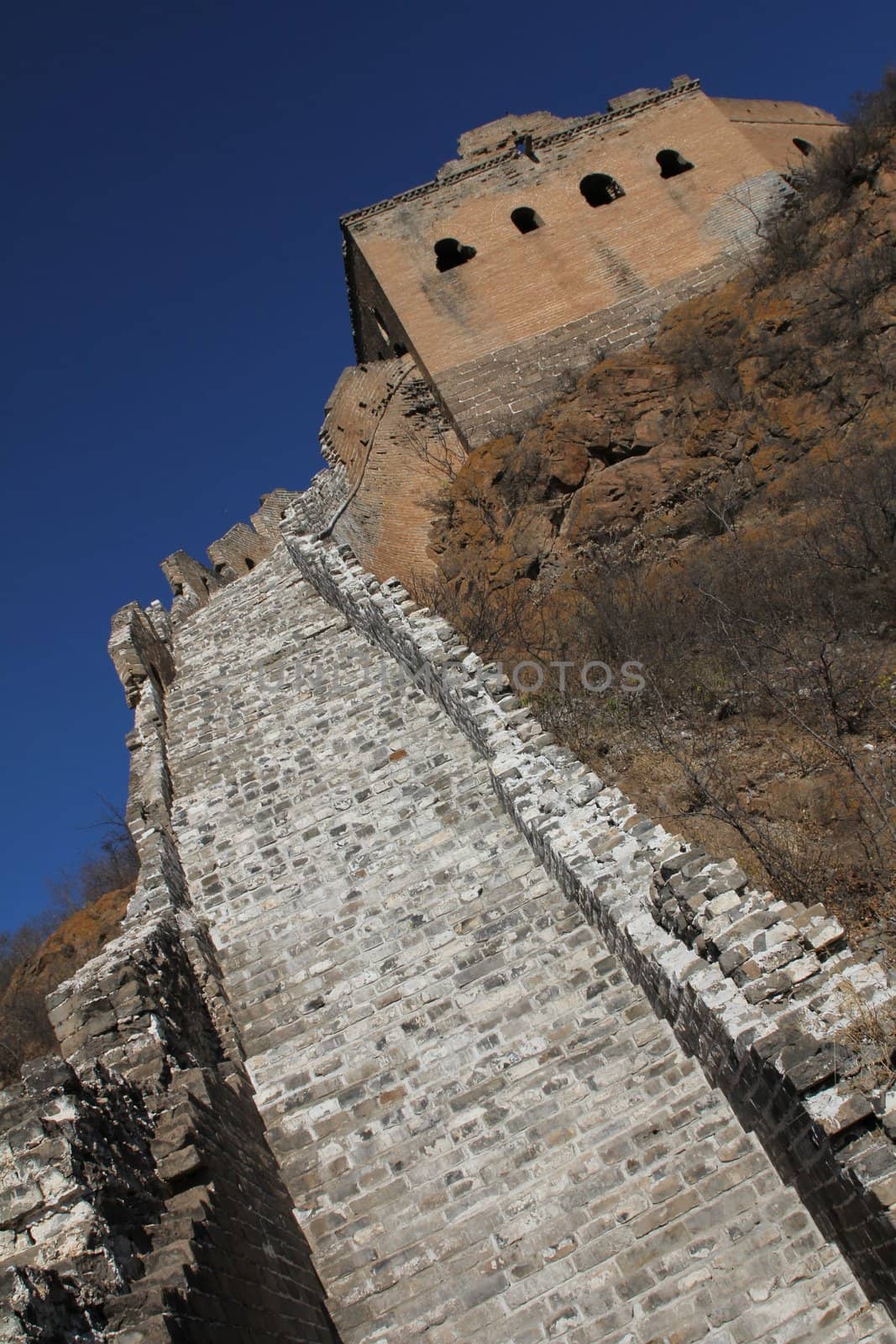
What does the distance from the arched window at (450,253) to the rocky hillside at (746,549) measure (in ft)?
20.2

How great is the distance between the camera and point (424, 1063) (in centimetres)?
650

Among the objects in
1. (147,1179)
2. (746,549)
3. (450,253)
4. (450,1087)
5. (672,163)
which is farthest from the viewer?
(672,163)

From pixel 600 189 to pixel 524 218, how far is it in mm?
2209

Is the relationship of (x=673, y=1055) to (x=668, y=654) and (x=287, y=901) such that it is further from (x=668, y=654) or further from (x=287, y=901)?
(x=668, y=654)

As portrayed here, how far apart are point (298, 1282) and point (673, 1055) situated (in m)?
2.55

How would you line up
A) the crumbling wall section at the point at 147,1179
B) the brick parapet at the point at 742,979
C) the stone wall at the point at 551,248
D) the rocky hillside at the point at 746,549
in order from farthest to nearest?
the stone wall at the point at 551,248
the rocky hillside at the point at 746,549
the brick parapet at the point at 742,979
the crumbling wall section at the point at 147,1179

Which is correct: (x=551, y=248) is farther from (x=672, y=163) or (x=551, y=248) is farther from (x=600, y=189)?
(x=672, y=163)

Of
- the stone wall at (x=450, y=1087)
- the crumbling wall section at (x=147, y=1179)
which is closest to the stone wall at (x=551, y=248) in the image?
the stone wall at (x=450, y=1087)

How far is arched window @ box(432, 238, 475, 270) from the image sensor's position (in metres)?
22.4

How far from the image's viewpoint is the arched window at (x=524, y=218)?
22.7m

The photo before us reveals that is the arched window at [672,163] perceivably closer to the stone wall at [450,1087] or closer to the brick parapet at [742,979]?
the stone wall at [450,1087]

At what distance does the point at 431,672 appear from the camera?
941cm

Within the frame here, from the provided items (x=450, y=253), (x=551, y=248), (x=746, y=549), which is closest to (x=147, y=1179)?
(x=746, y=549)

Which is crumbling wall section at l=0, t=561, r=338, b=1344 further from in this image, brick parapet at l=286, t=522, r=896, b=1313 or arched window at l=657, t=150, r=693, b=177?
arched window at l=657, t=150, r=693, b=177
